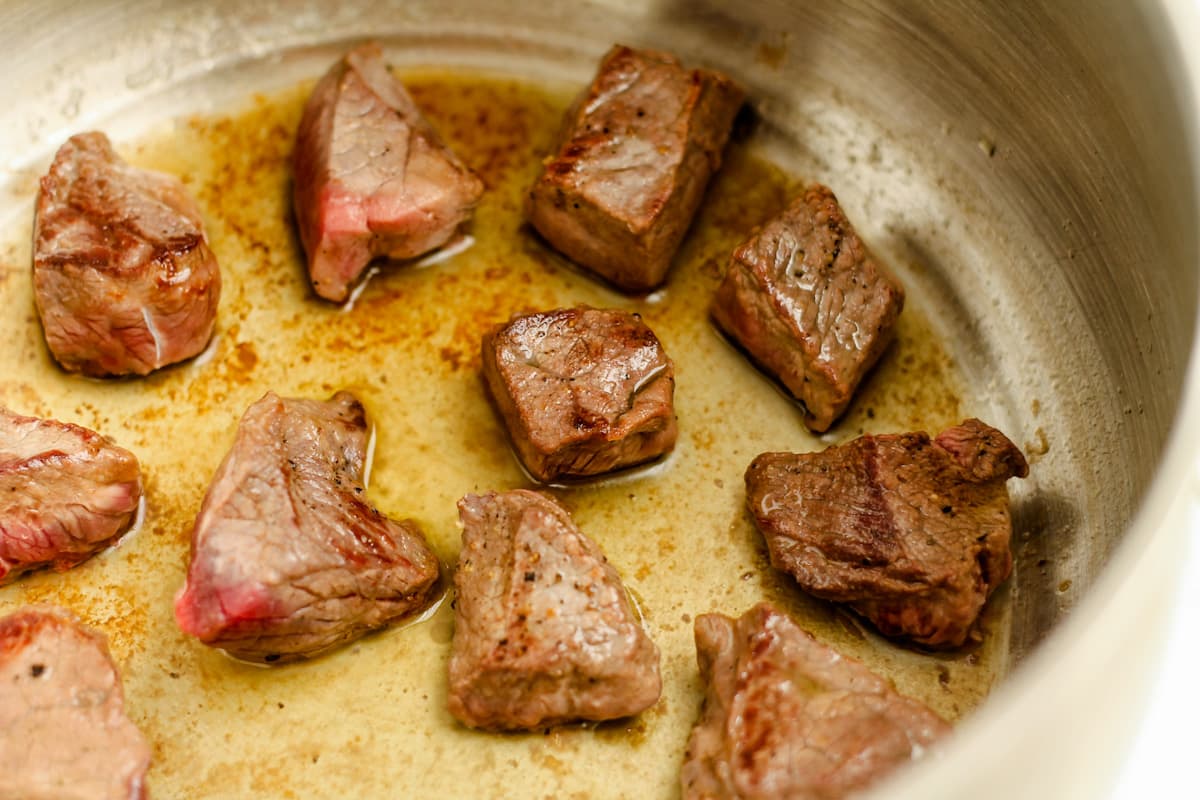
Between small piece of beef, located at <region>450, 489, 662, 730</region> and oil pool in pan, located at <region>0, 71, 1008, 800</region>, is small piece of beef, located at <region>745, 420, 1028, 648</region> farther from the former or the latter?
small piece of beef, located at <region>450, 489, 662, 730</region>

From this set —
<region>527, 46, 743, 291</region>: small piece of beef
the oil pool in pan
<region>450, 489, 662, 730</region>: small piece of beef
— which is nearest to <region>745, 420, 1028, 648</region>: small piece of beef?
the oil pool in pan

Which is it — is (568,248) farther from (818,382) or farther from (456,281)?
(818,382)

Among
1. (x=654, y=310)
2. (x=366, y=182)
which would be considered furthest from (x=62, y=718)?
(x=654, y=310)

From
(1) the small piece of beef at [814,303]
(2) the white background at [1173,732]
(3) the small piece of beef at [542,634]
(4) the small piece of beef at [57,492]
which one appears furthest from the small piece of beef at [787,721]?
(4) the small piece of beef at [57,492]

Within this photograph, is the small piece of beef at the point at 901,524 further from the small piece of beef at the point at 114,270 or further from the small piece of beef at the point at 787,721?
the small piece of beef at the point at 114,270

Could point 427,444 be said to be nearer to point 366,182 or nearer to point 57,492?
point 366,182

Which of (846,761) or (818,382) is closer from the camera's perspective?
(846,761)

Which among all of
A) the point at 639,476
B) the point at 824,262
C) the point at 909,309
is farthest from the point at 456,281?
the point at 909,309
